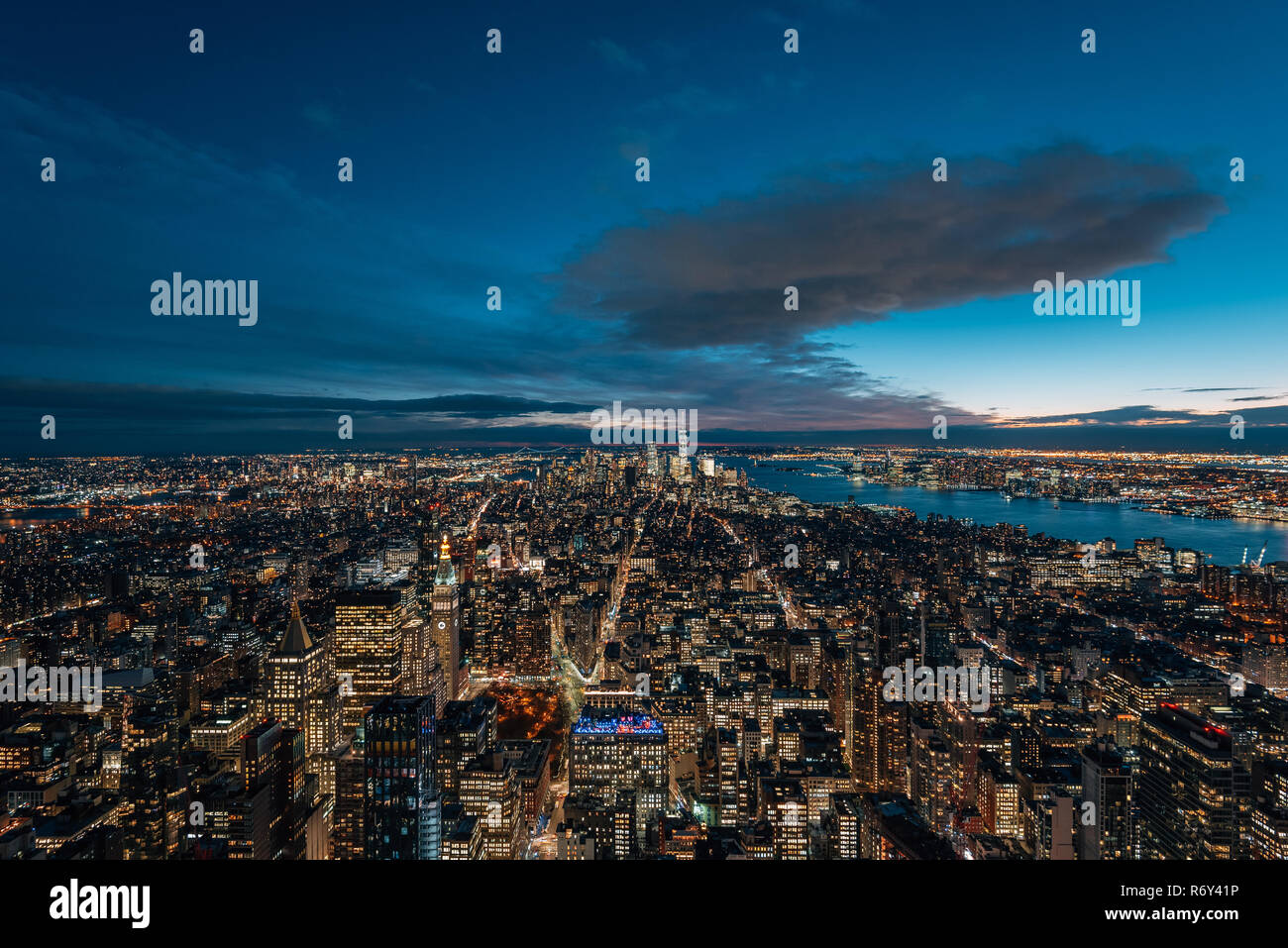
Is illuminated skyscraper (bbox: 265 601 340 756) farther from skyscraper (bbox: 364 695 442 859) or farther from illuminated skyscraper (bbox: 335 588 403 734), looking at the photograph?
skyscraper (bbox: 364 695 442 859)

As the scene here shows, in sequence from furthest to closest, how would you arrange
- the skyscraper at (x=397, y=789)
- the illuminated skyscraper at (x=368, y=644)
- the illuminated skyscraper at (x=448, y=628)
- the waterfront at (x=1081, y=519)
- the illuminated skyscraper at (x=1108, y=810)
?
the waterfront at (x=1081, y=519)
the illuminated skyscraper at (x=448, y=628)
the illuminated skyscraper at (x=368, y=644)
the illuminated skyscraper at (x=1108, y=810)
the skyscraper at (x=397, y=789)

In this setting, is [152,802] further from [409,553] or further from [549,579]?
[549,579]

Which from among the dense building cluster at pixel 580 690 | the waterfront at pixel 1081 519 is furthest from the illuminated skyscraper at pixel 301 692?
the waterfront at pixel 1081 519

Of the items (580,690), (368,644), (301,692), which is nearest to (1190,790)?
(580,690)

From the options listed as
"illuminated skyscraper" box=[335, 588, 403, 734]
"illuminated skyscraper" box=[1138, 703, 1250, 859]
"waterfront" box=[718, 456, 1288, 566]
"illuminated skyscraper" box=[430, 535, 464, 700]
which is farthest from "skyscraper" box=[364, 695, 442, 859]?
"waterfront" box=[718, 456, 1288, 566]

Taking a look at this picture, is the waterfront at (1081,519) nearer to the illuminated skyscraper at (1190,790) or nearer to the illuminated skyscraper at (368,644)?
the illuminated skyscraper at (1190,790)
